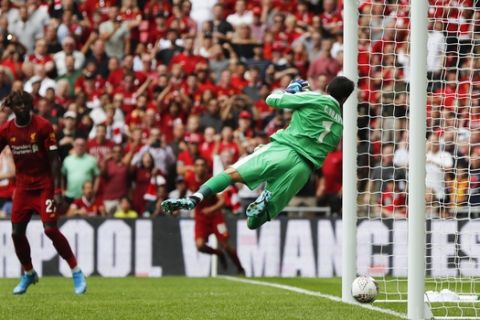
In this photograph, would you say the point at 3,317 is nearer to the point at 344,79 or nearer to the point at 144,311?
the point at 144,311

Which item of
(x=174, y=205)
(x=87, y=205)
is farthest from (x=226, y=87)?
(x=174, y=205)

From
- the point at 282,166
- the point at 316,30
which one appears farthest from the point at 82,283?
the point at 316,30

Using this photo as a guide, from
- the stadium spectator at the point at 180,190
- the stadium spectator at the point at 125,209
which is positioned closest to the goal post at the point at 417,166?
the stadium spectator at the point at 180,190

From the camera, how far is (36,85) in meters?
22.2

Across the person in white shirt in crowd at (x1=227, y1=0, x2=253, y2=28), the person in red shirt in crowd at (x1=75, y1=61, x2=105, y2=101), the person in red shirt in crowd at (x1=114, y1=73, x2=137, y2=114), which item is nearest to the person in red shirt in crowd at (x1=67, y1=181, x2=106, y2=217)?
the person in red shirt in crowd at (x1=114, y1=73, x2=137, y2=114)

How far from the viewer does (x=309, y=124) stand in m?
11.3

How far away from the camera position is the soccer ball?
11523 mm

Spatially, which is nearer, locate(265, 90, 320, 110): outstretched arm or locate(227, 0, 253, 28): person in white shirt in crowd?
locate(265, 90, 320, 110): outstretched arm

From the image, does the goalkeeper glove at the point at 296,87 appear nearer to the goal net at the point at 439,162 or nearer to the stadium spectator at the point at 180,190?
the goal net at the point at 439,162

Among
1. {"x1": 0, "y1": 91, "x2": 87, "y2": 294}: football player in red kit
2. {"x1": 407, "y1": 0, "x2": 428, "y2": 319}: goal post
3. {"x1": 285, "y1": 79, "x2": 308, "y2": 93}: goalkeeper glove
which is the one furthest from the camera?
{"x1": 0, "y1": 91, "x2": 87, "y2": 294}: football player in red kit

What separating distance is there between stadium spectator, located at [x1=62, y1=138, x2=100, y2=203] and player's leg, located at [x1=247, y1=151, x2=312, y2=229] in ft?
29.8

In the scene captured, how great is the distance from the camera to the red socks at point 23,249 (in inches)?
539

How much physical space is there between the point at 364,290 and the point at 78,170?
945 cm

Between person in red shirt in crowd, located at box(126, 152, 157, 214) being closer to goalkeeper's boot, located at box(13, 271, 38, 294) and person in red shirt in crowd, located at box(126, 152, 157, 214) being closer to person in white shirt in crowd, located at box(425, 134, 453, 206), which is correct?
person in white shirt in crowd, located at box(425, 134, 453, 206)
